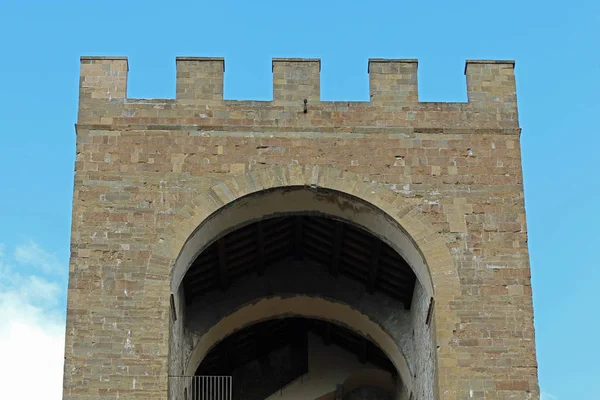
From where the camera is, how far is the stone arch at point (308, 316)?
1014 inches

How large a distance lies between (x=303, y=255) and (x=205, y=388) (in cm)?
299

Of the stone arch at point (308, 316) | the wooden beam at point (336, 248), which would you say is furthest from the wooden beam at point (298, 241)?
the stone arch at point (308, 316)

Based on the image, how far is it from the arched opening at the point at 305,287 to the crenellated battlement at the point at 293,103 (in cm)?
152

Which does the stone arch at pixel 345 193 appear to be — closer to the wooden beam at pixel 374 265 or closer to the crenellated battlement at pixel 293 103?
the crenellated battlement at pixel 293 103

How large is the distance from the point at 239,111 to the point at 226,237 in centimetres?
229

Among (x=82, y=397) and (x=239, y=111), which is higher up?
(x=239, y=111)

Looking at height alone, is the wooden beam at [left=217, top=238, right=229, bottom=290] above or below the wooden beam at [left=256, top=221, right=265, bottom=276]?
below

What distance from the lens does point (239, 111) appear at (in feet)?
77.5

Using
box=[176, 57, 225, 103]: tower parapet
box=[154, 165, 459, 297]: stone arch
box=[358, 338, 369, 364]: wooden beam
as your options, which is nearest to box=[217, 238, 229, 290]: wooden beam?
box=[154, 165, 459, 297]: stone arch

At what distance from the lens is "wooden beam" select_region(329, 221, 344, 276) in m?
25.0

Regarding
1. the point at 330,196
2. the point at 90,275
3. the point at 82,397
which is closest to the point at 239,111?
the point at 330,196

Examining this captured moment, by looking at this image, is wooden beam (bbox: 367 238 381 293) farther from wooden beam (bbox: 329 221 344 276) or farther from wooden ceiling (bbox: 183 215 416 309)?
wooden beam (bbox: 329 221 344 276)

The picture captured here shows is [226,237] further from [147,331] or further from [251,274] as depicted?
[147,331]

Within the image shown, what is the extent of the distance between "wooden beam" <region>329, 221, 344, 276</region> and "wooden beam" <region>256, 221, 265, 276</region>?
1.18 metres
